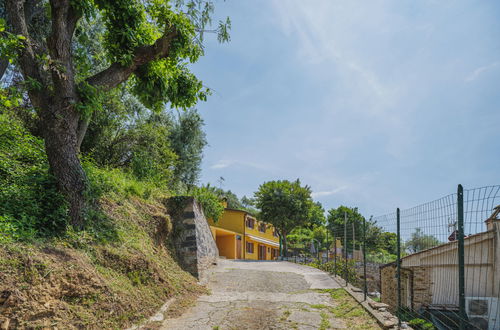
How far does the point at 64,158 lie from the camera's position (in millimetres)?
5445

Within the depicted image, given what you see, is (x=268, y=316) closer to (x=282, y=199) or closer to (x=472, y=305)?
(x=472, y=305)

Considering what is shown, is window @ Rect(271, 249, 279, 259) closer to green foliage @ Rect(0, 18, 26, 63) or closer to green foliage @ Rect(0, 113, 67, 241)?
green foliage @ Rect(0, 113, 67, 241)

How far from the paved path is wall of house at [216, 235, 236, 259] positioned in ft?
51.4

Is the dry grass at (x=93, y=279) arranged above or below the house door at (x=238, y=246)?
above

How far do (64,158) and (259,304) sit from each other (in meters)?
4.94

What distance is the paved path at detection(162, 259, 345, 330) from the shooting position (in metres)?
5.32

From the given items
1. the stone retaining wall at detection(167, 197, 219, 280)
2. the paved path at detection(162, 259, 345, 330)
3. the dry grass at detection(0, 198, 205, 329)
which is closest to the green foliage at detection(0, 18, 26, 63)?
the dry grass at detection(0, 198, 205, 329)

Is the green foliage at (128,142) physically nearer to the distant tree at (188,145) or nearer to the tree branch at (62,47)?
the distant tree at (188,145)

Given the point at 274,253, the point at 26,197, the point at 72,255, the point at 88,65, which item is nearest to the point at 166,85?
the point at 88,65

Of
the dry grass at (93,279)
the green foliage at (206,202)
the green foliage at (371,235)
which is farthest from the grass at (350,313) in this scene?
the green foliage at (206,202)

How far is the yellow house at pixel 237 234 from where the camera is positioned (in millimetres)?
25875

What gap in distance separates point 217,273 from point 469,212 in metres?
8.86

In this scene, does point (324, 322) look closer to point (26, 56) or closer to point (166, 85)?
point (166, 85)

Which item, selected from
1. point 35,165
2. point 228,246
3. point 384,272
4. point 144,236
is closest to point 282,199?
point 228,246
